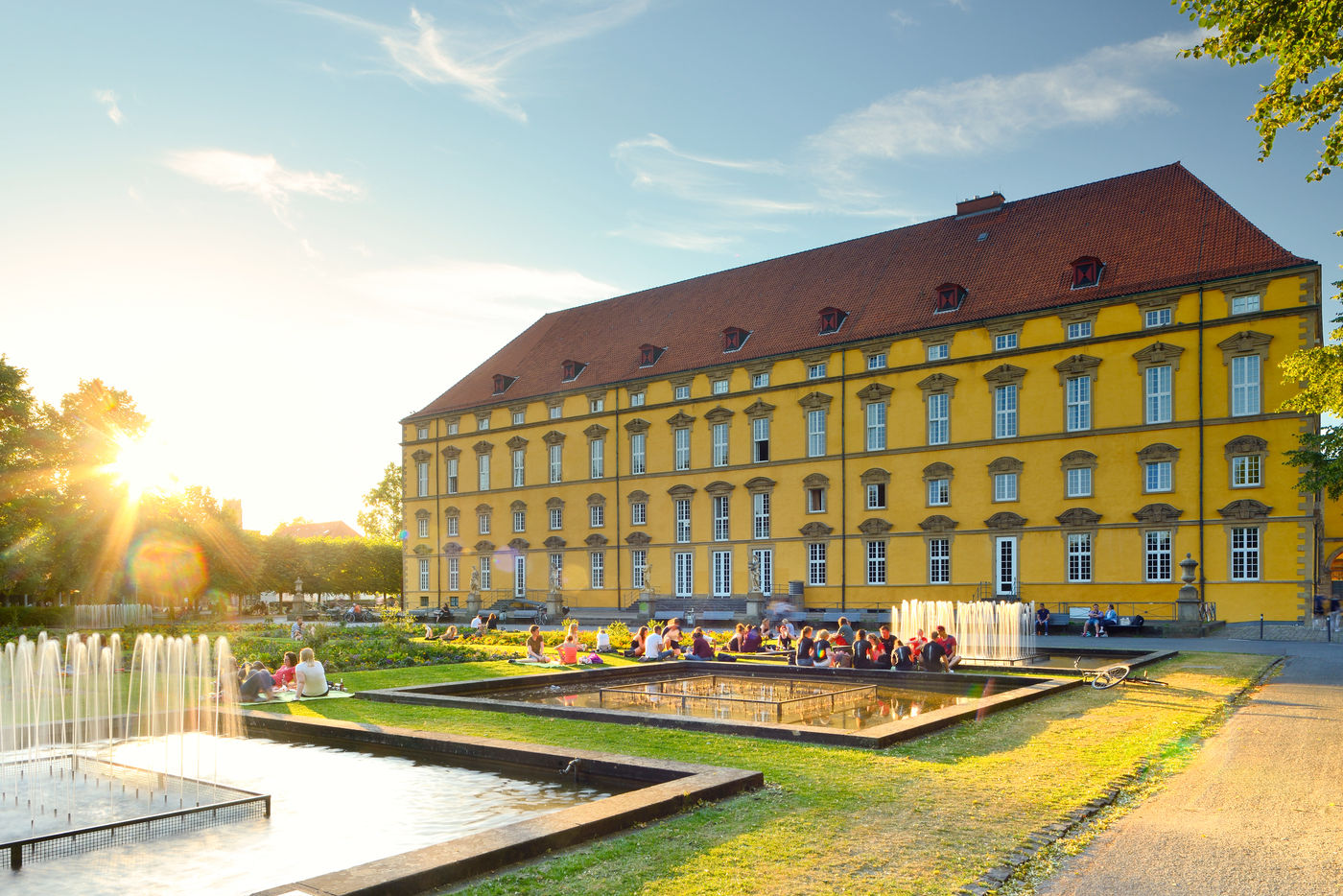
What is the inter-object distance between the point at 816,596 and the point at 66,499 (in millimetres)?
39176

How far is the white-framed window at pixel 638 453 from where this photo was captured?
5259 cm

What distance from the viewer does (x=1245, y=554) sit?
34.6 m

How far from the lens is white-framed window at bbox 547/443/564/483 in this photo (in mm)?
56688

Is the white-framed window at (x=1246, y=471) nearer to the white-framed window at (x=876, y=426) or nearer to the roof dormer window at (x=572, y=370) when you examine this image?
the white-framed window at (x=876, y=426)

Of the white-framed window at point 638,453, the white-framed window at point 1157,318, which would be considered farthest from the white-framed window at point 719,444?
the white-framed window at point 1157,318

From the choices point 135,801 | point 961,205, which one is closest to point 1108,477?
point 961,205

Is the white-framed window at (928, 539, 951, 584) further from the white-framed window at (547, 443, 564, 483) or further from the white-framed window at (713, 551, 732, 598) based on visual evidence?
the white-framed window at (547, 443, 564, 483)

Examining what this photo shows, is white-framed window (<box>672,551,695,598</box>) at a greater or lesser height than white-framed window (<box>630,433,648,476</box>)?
lesser

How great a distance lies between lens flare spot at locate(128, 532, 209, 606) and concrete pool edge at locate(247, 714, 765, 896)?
153 feet

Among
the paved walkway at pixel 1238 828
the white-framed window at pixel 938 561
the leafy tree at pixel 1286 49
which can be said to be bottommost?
the white-framed window at pixel 938 561

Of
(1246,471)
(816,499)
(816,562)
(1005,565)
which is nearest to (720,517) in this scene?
(816,499)

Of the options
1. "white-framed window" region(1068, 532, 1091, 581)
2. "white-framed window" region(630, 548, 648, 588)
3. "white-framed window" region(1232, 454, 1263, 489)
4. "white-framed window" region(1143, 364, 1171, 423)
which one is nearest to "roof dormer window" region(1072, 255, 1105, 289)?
"white-framed window" region(1143, 364, 1171, 423)

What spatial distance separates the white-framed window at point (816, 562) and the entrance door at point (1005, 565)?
26.8 feet

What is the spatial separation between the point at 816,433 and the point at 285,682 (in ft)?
104
